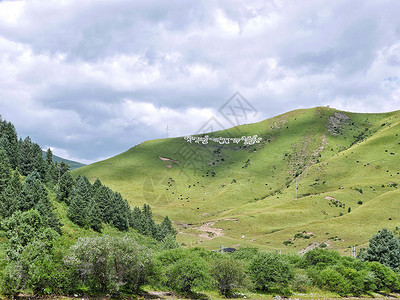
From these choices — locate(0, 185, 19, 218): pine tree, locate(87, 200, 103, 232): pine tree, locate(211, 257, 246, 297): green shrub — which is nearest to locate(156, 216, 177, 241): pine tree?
locate(87, 200, 103, 232): pine tree

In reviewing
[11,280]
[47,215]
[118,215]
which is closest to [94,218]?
[118,215]

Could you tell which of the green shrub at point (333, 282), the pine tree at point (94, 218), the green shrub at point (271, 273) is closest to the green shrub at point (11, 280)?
the green shrub at point (271, 273)

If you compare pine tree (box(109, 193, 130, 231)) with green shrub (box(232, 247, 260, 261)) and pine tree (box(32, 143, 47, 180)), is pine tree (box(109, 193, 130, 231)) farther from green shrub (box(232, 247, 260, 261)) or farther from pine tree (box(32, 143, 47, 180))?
green shrub (box(232, 247, 260, 261))

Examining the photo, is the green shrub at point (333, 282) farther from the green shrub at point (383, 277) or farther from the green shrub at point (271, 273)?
the green shrub at point (383, 277)

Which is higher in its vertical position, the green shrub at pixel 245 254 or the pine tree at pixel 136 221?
the pine tree at pixel 136 221

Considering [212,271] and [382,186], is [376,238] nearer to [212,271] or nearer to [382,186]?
[212,271]

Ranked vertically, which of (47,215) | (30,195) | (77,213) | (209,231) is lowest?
(209,231)

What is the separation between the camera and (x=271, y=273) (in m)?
62.9

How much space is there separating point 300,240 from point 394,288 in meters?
46.1

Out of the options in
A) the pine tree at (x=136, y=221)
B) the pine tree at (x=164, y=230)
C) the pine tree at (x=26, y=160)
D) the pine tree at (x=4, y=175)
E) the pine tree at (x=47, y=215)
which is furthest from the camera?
the pine tree at (x=164, y=230)

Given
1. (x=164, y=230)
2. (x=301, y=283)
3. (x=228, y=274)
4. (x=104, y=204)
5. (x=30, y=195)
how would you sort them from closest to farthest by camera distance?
1. (x=228, y=274)
2. (x=30, y=195)
3. (x=301, y=283)
4. (x=104, y=204)
5. (x=164, y=230)

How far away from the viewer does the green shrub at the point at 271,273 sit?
62938mm

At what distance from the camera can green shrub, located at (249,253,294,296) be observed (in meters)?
62.9

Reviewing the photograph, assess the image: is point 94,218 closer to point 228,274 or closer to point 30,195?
point 30,195
